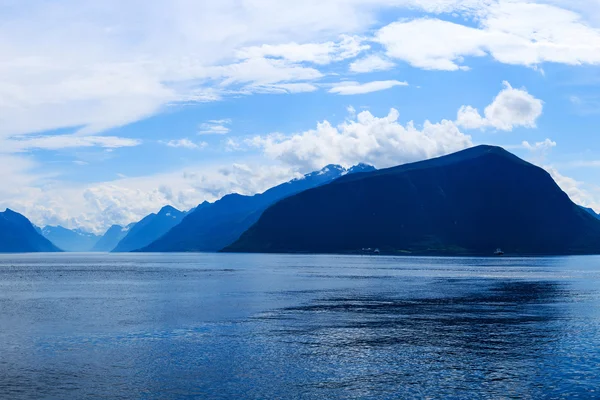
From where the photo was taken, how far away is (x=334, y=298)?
432ft

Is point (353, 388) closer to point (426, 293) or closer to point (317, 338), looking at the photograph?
point (317, 338)

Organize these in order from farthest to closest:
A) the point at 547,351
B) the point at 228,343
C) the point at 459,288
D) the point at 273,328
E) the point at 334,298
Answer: the point at 459,288, the point at 334,298, the point at 273,328, the point at 228,343, the point at 547,351

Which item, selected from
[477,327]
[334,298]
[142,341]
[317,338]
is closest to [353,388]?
[317,338]

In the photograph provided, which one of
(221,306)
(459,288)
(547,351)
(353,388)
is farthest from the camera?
(459,288)

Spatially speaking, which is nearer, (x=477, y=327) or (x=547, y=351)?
(x=547, y=351)

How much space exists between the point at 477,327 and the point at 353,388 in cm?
4184

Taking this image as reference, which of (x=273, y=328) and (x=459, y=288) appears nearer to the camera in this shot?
(x=273, y=328)

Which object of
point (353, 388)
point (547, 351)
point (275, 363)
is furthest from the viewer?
point (547, 351)

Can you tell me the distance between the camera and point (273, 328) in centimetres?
8550

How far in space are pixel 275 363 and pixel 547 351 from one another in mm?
32428

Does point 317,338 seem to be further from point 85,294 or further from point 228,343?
point 85,294

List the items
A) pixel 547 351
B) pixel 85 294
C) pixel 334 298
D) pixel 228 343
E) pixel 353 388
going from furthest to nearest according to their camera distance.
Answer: pixel 85 294 < pixel 334 298 < pixel 228 343 < pixel 547 351 < pixel 353 388

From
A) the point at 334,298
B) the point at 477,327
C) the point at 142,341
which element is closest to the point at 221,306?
the point at 334,298

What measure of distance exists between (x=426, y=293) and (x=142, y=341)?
8792 cm
